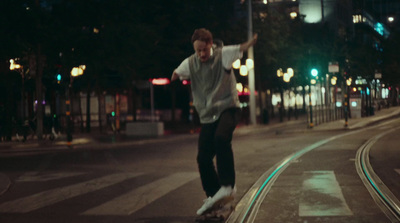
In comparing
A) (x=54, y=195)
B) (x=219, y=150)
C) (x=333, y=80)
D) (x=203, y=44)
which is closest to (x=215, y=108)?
(x=219, y=150)

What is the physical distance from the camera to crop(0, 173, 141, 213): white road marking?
25.0ft

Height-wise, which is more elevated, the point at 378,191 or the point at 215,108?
the point at 215,108

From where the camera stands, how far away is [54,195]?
8.60 metres

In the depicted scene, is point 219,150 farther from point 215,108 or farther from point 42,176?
point 42,176

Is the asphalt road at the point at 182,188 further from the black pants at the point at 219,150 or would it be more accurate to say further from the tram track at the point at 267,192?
the black pants at the point at 219,150

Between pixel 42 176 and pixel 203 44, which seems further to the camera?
pixel 42 176

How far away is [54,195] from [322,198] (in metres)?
3.83

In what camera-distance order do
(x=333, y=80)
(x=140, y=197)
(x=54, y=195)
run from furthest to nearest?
(x=333, y=80) < (x=54, y=195) < (x=140, y=197)

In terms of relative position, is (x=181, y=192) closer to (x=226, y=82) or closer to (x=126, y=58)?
(x=226, y=82)

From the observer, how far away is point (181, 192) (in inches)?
331

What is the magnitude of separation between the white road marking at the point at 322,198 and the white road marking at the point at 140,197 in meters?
1.96

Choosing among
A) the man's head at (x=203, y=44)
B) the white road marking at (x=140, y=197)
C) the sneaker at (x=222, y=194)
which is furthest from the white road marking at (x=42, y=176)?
the man's head at (x=203, y=44)

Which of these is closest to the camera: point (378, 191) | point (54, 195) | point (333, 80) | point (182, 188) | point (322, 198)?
point (322, 198)

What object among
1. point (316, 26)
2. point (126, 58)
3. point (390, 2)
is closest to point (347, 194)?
point (126, 58)
